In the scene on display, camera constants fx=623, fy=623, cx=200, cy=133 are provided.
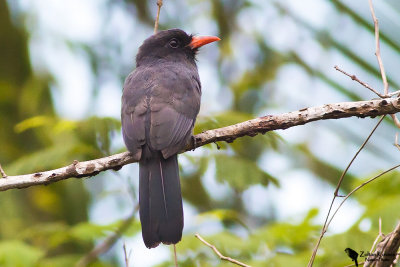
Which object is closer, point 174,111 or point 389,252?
point 389,252

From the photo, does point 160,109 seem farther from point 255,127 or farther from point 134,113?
point 255,127

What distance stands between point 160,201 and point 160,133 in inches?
17.8

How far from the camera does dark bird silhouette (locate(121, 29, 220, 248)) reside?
379cm

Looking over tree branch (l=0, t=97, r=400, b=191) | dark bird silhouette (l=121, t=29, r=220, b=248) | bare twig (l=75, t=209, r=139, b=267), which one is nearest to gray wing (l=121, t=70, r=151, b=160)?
dark bird silhouette (l=121, t=29, r=220, b=248)

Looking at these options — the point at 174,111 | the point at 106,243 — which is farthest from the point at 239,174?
the point at 106,243

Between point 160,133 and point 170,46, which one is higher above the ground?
point 170,46

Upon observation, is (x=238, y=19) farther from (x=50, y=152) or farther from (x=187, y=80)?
(x=50, y=152)

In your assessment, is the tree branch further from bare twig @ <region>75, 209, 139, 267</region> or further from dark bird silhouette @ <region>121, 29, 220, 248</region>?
bare twig @ <region>75, 209, 139, 267</region>

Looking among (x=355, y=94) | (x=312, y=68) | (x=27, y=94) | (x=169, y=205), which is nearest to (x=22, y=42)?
(x=27, y=94)

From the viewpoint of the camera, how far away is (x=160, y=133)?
402 cm

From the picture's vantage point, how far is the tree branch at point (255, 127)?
3494mm

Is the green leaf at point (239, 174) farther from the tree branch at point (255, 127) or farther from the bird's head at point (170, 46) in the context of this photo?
the bird's head at point (170, 46)

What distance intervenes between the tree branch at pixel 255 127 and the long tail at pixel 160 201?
0.20 metres

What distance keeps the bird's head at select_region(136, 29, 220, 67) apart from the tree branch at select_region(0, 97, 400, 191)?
1491mm
